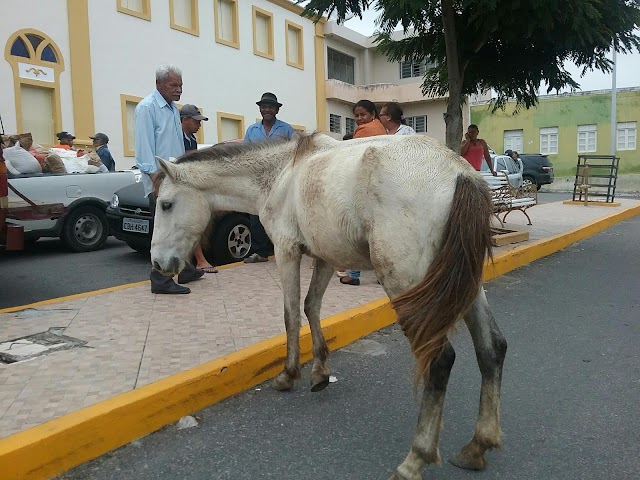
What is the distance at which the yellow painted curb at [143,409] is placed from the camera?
262cm

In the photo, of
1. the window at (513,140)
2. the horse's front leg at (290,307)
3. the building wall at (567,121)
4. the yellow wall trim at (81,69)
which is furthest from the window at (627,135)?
the horse's front leg at (290,307)

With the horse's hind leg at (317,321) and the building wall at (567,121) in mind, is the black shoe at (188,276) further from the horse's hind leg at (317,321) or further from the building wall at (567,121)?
the building wall at (567,121)

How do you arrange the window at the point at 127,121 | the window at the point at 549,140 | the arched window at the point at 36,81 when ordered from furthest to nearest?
the window at the point at 549,140 → the window at the point at 127,121 → the arched window at the point at 36,81

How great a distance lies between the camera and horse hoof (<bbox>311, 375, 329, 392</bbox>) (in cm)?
354

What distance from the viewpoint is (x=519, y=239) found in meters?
9.04

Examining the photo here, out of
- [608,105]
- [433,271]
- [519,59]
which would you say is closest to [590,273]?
[519,59]

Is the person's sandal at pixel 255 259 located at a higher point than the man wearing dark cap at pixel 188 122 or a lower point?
lower

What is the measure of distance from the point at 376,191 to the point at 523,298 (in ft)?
13.3

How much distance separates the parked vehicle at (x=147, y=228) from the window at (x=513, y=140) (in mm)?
27198

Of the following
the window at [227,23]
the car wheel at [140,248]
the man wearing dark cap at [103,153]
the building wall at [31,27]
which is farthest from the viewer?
the window at [227,23]

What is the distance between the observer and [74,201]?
852 cm

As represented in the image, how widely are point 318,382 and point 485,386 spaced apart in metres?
1.16

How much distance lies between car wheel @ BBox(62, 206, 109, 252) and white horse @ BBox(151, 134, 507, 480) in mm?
6228

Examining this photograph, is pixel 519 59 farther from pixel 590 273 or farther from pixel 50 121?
pixel 50 121
